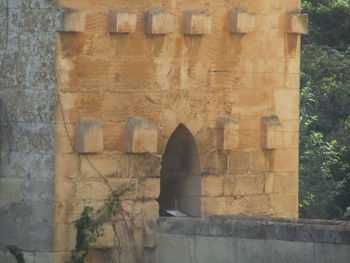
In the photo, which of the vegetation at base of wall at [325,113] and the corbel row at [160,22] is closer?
the corbel row at [160,22]

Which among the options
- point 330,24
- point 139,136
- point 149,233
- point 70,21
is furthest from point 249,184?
point 330,24

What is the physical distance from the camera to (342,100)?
84.1 ft

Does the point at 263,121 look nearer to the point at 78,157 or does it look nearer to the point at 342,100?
the point at 78,157

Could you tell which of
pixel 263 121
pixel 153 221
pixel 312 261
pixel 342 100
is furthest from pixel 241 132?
pixel 342 100

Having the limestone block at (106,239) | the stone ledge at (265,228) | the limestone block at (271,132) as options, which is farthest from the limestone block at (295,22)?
the limestone block at (106,239)

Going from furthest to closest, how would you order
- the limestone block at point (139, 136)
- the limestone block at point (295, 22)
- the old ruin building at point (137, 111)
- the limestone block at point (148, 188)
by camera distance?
the limestone block at point (295, 22)
the limestone block at point (148, 188)
the limestone block at point (139, 136)
the old ruin building at point (137, 111)

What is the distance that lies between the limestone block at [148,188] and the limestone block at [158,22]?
141cm

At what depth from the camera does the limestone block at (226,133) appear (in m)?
15.5

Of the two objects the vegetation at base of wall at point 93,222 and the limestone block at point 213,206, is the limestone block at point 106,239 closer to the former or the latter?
the vegetation at base of wall at point 93,222

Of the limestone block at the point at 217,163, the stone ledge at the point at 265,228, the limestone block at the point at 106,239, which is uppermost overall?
the limestone block at the point at 217,163

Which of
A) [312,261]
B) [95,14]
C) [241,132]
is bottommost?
[312,261]

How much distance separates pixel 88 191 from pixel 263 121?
6.86 feet

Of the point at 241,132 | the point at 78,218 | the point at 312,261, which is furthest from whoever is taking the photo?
the point at 241,132

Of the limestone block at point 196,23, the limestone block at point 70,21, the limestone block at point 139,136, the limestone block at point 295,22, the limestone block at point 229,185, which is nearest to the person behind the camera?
the limestone block at point 70,21
